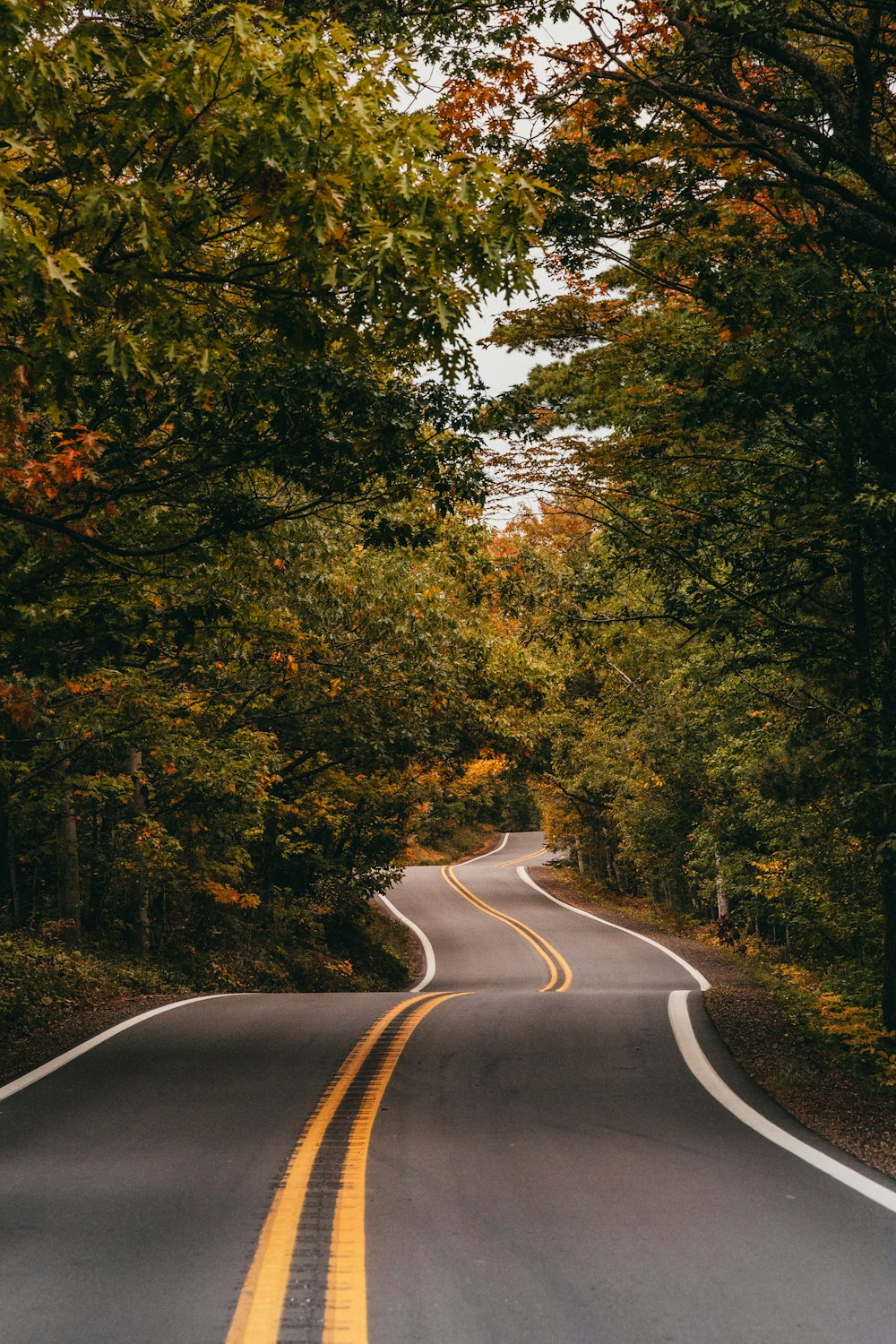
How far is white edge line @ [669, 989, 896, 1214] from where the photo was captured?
5074 millimetres

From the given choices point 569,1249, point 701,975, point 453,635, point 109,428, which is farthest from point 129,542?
point 701,975

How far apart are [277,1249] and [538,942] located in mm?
22028

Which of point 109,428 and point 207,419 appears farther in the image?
point 109,428

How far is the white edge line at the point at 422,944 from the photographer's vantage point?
2125 centimetres

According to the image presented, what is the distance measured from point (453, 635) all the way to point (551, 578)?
4838 mm

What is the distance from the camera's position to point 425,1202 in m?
4.86

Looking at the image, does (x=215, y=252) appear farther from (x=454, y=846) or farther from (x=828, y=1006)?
(x=454, y=846)

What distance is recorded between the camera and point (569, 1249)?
427 centimetres

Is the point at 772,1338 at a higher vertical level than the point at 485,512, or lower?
lower

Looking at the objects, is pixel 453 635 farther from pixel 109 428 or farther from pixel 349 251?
pixel 349 251

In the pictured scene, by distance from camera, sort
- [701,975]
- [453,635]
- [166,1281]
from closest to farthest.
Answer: [166,1281] < [453,635] < [701,975]

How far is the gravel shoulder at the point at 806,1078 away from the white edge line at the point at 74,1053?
5836 mm

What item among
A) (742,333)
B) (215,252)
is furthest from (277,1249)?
A: (742,333)

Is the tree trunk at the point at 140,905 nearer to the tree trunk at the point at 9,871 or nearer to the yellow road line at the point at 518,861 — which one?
the tree trunk at the point at 9,871
